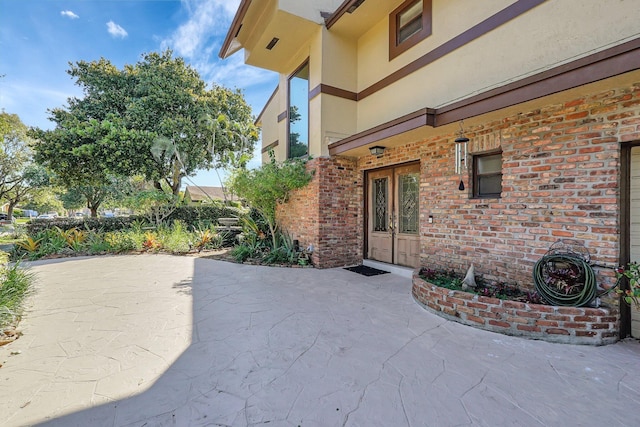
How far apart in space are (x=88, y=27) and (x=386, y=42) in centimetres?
822

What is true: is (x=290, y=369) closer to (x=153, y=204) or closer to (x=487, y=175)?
(x=487, y=175)

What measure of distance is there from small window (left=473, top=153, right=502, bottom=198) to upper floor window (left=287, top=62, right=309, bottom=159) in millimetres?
3997

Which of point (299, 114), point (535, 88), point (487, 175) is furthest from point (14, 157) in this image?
point (535, 88)

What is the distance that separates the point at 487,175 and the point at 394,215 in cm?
217

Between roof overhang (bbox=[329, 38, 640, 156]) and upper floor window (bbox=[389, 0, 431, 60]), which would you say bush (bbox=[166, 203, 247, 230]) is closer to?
upper floor window (bbox=[389, 0, 431, 60])

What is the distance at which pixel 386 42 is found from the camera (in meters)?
6.15

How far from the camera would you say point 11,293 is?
3.78m

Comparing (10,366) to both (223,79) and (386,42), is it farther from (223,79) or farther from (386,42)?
(223,79)

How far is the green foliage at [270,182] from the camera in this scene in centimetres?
671

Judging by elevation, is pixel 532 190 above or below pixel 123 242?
above

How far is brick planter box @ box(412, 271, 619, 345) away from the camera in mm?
2957

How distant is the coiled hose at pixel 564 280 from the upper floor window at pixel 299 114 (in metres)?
5.36

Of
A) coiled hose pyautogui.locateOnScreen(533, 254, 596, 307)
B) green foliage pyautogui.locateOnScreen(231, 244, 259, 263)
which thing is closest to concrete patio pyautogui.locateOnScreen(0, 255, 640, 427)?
coiled hose pyautogui.locateOnScreen(533, 254, 596, 307)

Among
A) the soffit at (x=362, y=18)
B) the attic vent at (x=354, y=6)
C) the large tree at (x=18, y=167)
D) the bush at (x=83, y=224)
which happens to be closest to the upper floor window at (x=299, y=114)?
the soffit at (x=362, y=18)
